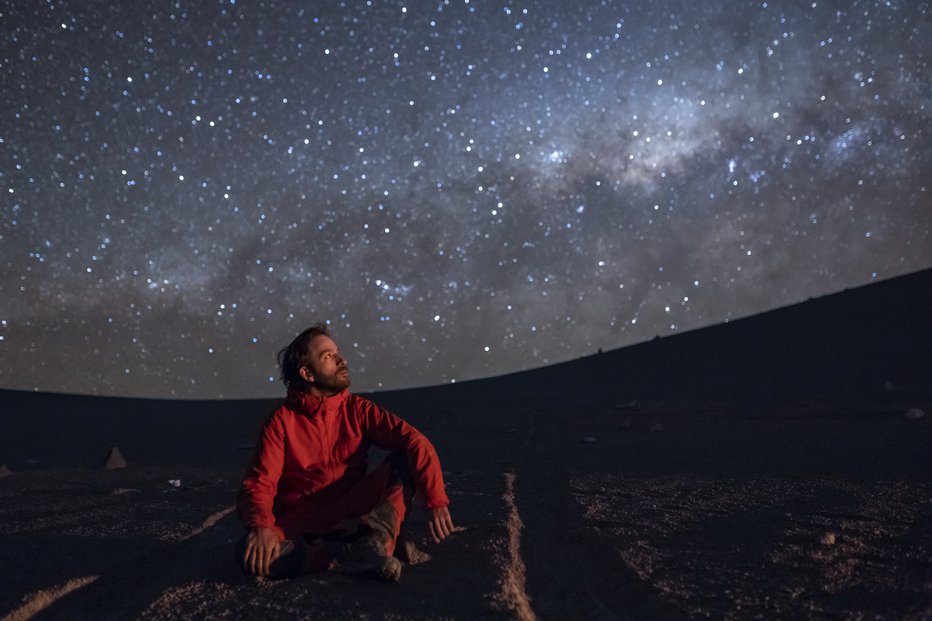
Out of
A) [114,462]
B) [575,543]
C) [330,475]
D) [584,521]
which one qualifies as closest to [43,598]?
[330,475]

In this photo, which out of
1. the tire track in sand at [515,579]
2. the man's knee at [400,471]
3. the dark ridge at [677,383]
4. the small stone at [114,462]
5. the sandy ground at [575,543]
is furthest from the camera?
the dark ridge at [677,383]

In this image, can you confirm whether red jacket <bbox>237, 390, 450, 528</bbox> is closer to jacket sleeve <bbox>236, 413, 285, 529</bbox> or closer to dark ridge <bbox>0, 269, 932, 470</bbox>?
jacket sleeve <bbox>236, 413, 285, 529</bbox>

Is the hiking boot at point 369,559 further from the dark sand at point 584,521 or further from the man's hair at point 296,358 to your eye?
the man's hair at point 296,358

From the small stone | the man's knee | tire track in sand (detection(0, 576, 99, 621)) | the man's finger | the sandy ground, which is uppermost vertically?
the small stone

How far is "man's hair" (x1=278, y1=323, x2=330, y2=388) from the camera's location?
11.7 feet

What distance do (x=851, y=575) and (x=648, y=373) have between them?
1738 centimetres

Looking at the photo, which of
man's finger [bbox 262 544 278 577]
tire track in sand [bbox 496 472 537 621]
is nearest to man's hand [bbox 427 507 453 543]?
tire track in sand [bbox 496 472 537 621]

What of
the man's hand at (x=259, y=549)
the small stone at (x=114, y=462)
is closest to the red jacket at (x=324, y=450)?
the man's hand at (x=259, y=549)

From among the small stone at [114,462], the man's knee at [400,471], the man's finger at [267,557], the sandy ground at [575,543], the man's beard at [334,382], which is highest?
the man's beard at [334,382]

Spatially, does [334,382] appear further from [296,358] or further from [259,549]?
[259,549]

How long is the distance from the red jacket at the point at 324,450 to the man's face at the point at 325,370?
0.06 m

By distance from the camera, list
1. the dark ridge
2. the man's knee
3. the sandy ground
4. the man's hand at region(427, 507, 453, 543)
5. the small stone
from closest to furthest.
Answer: the sandy ground
the man's hand at region(427, 507, 453, 543)
the man's knee
the small stone
the dark ridge

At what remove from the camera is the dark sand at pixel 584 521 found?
302 cm

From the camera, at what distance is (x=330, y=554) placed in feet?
11.2
